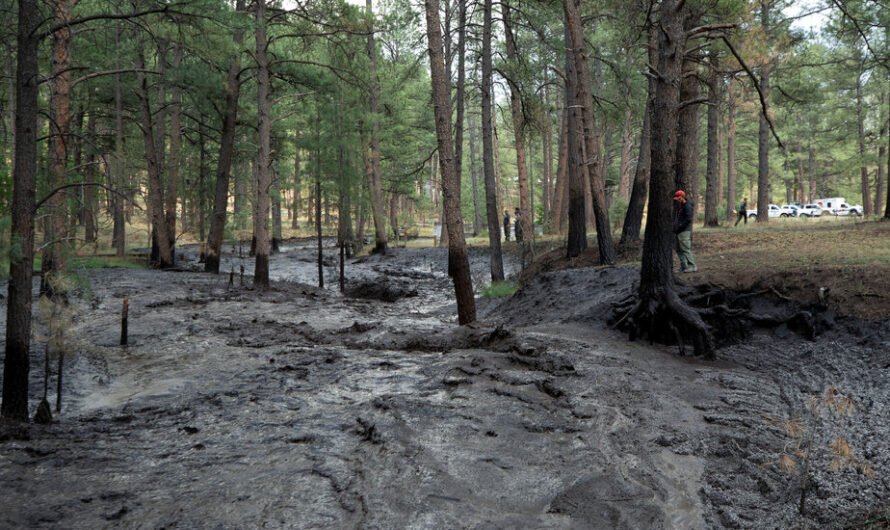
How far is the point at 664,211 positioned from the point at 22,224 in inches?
353

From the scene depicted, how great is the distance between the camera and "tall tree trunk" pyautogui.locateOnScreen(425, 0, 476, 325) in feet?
36.2

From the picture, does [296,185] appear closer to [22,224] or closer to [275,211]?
[275,211]

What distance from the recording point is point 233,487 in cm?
482

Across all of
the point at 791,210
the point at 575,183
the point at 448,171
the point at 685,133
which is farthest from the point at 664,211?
the point at 791,210

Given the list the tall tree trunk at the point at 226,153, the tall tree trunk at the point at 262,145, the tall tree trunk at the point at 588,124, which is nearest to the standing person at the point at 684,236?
the tall tree trunk at the point at 588,124

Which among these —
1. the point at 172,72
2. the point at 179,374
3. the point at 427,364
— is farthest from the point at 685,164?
the point at 172,72

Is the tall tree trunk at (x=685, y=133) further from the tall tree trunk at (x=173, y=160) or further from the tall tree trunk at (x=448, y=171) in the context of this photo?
the tall tree trunk at (x=173, y=160)

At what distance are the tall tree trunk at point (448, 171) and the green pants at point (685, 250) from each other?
4.60 meters

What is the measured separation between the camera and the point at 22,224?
5934 millimetres

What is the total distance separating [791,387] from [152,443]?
24.6ft

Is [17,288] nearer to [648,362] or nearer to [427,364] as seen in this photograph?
[427,364]

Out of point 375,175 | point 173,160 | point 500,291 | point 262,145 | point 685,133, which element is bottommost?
point 500,291

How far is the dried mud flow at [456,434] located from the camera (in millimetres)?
4535

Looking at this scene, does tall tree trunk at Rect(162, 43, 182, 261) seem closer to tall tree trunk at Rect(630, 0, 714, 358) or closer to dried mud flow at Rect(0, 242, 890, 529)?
dried mud flow at Rect(0, 242, 890, 529)
